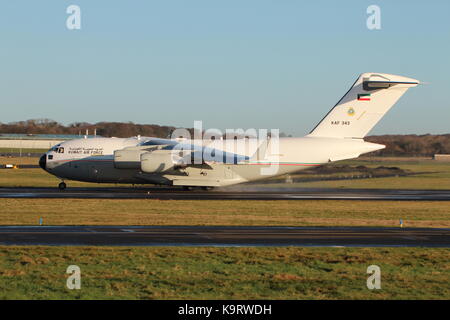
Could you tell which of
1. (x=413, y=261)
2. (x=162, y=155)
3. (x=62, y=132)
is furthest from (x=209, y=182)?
(x=62, y=132)

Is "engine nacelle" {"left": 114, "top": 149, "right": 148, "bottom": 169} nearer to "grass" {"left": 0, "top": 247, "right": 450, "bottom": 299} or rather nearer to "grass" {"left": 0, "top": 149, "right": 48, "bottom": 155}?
"grass" {"left": 0, "top": 247, "right": 450, "bottom": 299}

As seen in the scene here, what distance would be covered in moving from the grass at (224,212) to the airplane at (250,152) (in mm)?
7290

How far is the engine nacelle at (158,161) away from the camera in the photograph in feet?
144

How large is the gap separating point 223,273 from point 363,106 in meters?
32.8

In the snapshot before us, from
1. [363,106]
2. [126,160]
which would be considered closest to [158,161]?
[126,160]

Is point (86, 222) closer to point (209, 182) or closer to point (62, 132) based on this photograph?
point (209, 182)

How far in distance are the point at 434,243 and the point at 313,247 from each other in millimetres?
4677

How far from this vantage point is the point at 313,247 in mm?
20547

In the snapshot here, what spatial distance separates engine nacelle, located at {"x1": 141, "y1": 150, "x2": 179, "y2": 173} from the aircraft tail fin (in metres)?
11.4

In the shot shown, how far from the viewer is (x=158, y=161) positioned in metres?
44.2

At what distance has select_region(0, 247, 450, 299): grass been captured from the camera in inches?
543

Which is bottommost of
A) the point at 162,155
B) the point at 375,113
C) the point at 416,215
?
the point at 416,215

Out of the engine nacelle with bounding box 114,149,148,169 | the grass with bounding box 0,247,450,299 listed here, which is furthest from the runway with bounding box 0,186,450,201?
the grass with bounding box 0,247,450,299

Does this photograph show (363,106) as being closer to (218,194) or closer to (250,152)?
(250,152)
